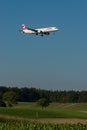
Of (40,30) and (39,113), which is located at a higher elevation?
(40,30)

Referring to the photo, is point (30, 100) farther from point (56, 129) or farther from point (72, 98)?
point (56, 129)

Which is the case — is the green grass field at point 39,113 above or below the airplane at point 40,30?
below

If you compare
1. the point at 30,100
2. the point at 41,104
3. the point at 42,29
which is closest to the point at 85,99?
the point at 30,100

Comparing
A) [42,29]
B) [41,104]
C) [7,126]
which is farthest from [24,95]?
[7,126]

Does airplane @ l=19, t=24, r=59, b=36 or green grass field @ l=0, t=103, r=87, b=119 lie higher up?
airplane @ l=19, t=24, r=59, b=36

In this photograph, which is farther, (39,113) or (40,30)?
(39,113)

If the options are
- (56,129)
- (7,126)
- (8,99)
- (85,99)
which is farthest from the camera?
(85,99)

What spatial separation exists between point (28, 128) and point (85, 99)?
169540mm

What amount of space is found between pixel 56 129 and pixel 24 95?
571ft

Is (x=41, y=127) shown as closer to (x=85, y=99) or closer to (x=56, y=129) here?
(x=56, y=129)

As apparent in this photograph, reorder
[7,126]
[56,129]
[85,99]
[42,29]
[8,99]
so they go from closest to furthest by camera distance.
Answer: [56,129] < [7,126] < [42,29] < [8,99] < [85,99]

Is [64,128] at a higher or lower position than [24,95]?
lower

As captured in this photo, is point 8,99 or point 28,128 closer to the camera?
point 28,128

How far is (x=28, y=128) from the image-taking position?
22266 millimetres
